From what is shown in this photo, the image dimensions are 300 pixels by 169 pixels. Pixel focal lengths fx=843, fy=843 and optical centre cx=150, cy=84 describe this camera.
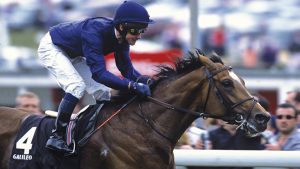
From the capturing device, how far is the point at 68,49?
7.02 metres

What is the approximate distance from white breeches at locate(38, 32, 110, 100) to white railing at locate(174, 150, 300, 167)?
1.02 m

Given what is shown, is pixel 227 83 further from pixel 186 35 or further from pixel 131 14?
pixel 186 35

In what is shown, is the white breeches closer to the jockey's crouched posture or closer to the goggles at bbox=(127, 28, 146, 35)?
the jockey's crouched posture

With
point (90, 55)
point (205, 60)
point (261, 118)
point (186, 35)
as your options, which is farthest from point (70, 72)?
point (186, 35)

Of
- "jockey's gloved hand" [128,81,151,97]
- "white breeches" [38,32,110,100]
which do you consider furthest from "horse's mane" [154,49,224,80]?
Answer: "white breeches" [38,32,110,100]

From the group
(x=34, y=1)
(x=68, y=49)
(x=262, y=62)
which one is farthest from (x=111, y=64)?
(x=34, y=1)

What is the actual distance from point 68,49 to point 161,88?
85cm

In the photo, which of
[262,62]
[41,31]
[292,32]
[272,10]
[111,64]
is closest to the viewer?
[111,64]

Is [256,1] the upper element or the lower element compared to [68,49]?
lower

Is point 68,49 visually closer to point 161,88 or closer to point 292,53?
point 161,88

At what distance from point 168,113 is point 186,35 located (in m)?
12.0

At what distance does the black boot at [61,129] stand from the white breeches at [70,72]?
0.11 meters

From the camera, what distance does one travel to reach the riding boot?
22.1ft

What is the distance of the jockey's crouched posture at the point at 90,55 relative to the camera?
661cm
